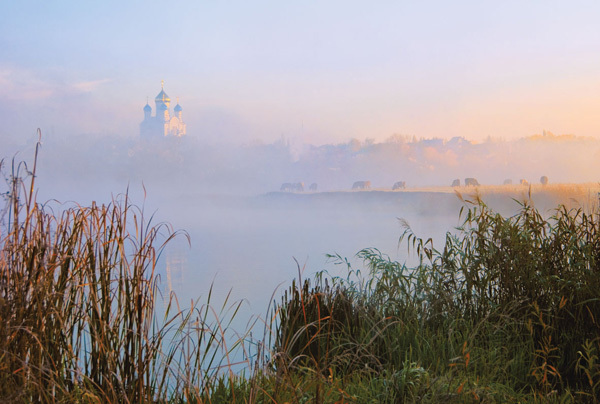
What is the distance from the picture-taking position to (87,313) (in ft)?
6.60

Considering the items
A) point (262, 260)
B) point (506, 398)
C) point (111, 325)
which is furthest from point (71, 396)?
point (262, 260)

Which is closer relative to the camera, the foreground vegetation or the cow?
the foreground vegetation

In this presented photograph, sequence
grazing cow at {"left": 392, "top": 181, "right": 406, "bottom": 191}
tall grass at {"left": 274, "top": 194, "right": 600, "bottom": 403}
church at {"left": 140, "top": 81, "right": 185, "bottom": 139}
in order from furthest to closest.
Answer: church at {"left": 140, "top": 81, "right": 185, "bottom": 139}
grazing cow at {"left": 392, "top": 181, "right": 406, "bottom": 191}
tall grass at {"left": 274, "top": 194, "right": 600, "bottom": 403}

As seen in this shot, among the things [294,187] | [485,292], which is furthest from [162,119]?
[485,292]

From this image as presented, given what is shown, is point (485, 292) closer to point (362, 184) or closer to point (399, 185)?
point (399, 185)

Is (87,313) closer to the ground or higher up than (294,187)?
closer to the ground

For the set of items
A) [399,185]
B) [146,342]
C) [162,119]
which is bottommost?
[146,342]

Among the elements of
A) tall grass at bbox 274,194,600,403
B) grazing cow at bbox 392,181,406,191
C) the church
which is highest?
the church

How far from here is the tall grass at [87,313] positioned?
1842 mm

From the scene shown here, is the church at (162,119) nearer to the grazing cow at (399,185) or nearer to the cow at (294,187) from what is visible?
the cow at (294,187)

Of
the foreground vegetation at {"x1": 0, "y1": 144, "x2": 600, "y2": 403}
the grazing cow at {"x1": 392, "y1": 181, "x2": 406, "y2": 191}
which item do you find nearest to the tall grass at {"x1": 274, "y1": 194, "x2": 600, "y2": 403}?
the foreground vegetation at {"x1": 0, "y1": 144, "x2": 600, "y2": 403}

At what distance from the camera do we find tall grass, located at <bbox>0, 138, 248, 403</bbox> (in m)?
1.84

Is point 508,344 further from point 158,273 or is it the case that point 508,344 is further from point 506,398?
point 158,273

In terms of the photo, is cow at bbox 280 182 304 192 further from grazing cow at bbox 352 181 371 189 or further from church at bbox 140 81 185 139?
church at bbox 140 81 185 139
